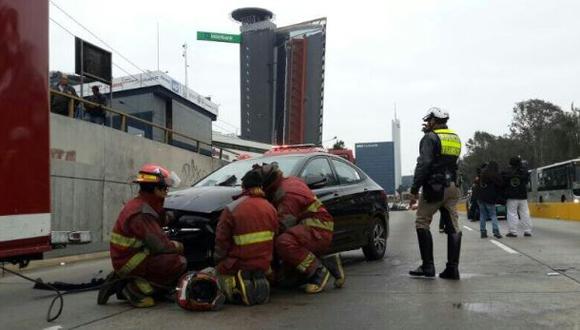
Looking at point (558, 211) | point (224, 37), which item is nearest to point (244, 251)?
point (558, 211)

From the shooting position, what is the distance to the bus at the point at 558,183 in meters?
31.7

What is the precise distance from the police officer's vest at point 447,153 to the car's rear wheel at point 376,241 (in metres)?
2.05

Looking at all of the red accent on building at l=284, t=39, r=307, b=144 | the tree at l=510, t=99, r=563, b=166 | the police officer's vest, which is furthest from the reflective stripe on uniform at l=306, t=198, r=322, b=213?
the tree at l=510, t=99, r=563, b=166

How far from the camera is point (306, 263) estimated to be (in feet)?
20.3

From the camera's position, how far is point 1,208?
4.13 metres

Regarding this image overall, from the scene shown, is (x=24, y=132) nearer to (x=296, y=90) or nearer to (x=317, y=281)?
(x=317, y=281)

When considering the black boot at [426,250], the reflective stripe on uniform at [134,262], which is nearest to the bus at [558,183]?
the black boot at [426,250]

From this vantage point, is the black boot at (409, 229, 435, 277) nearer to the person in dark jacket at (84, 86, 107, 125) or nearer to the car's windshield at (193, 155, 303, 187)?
the car's windshield at (193, 155, 303, 187)

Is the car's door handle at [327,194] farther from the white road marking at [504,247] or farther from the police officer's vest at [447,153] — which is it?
the white road marking at [504,247]

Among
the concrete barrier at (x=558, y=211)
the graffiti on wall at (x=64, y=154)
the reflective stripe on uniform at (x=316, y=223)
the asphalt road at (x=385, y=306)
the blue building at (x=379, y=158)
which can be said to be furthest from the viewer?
the blue building at (x=379, y=158)

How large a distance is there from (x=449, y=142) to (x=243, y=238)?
283 centimetres

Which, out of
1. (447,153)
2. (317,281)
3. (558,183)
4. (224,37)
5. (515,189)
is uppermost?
(224,37)

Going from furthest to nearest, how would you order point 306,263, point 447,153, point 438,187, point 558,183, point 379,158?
1. point 379,158
2. point 558,183
3. point 447,153
4. point 438,187
5. point 306,263

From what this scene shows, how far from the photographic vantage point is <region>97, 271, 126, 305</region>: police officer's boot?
5957 mm
